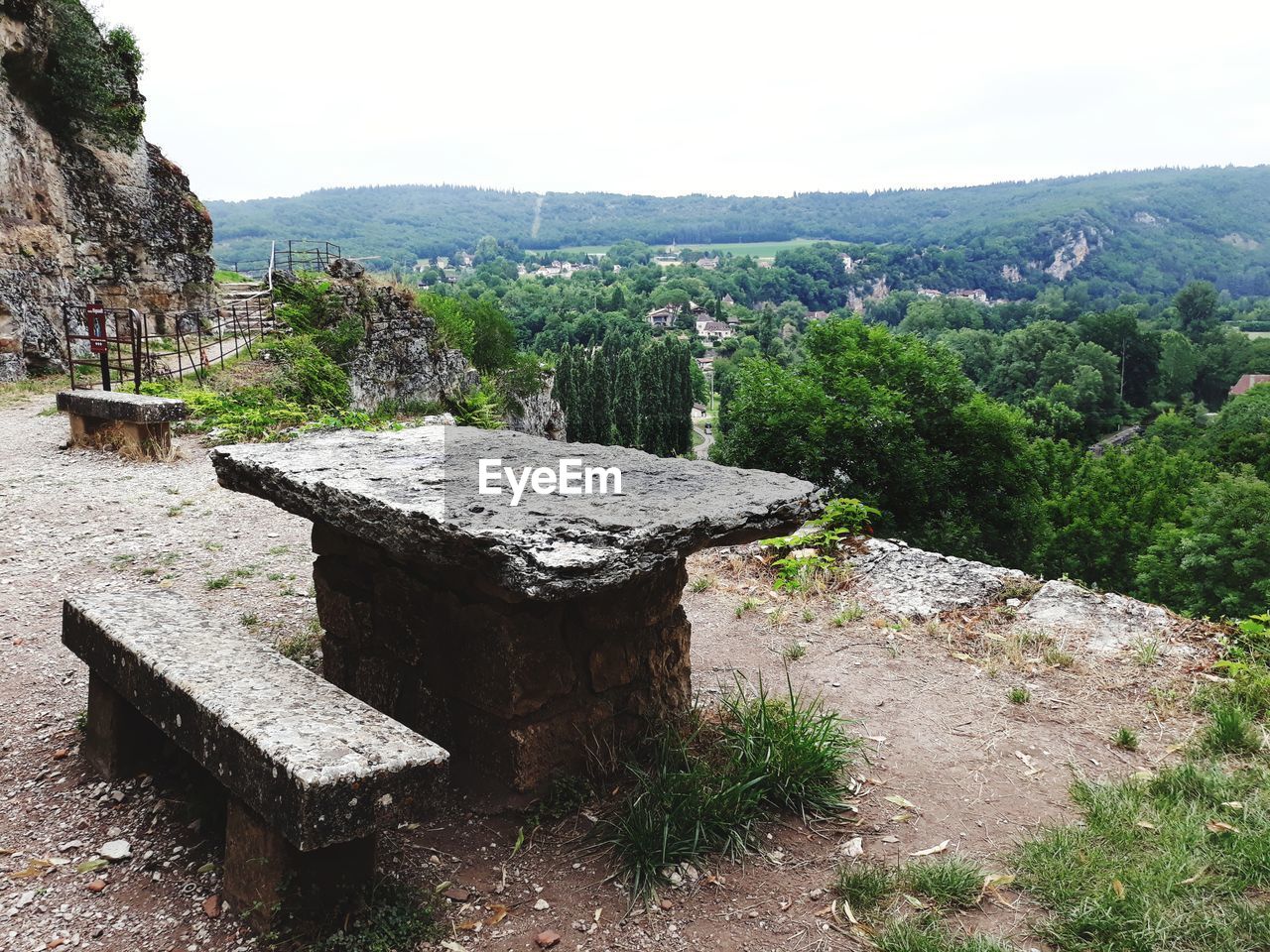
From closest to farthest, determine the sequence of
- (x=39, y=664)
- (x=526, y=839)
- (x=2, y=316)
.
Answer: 1. (x=526, y=839)
2. (x=39, y=664)
3. (x=2, y=316)

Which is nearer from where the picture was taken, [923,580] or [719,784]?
[719,784]

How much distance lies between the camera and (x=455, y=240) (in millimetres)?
181250

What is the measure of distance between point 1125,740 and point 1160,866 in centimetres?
123

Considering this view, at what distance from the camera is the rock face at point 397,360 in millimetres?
19609

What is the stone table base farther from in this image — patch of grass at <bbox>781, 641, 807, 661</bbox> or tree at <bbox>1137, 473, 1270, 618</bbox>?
tree at <bbox>1137, 473, 1270, 618</bbox>

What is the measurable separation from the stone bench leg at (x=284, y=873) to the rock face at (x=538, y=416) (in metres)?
32.8

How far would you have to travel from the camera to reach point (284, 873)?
8.84 ft

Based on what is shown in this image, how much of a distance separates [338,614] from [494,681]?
1196 millimetres

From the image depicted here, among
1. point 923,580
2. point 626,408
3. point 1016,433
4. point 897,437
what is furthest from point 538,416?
point 923,580

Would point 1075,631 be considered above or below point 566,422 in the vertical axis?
above

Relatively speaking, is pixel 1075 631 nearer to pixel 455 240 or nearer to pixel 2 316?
pixel 2 316

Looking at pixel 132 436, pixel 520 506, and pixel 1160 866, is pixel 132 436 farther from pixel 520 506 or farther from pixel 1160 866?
pixel 1160 866

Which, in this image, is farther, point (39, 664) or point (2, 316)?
point (2, 316)

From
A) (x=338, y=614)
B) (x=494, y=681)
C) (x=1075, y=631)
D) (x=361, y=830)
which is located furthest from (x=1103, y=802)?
(x=338, y=614)
